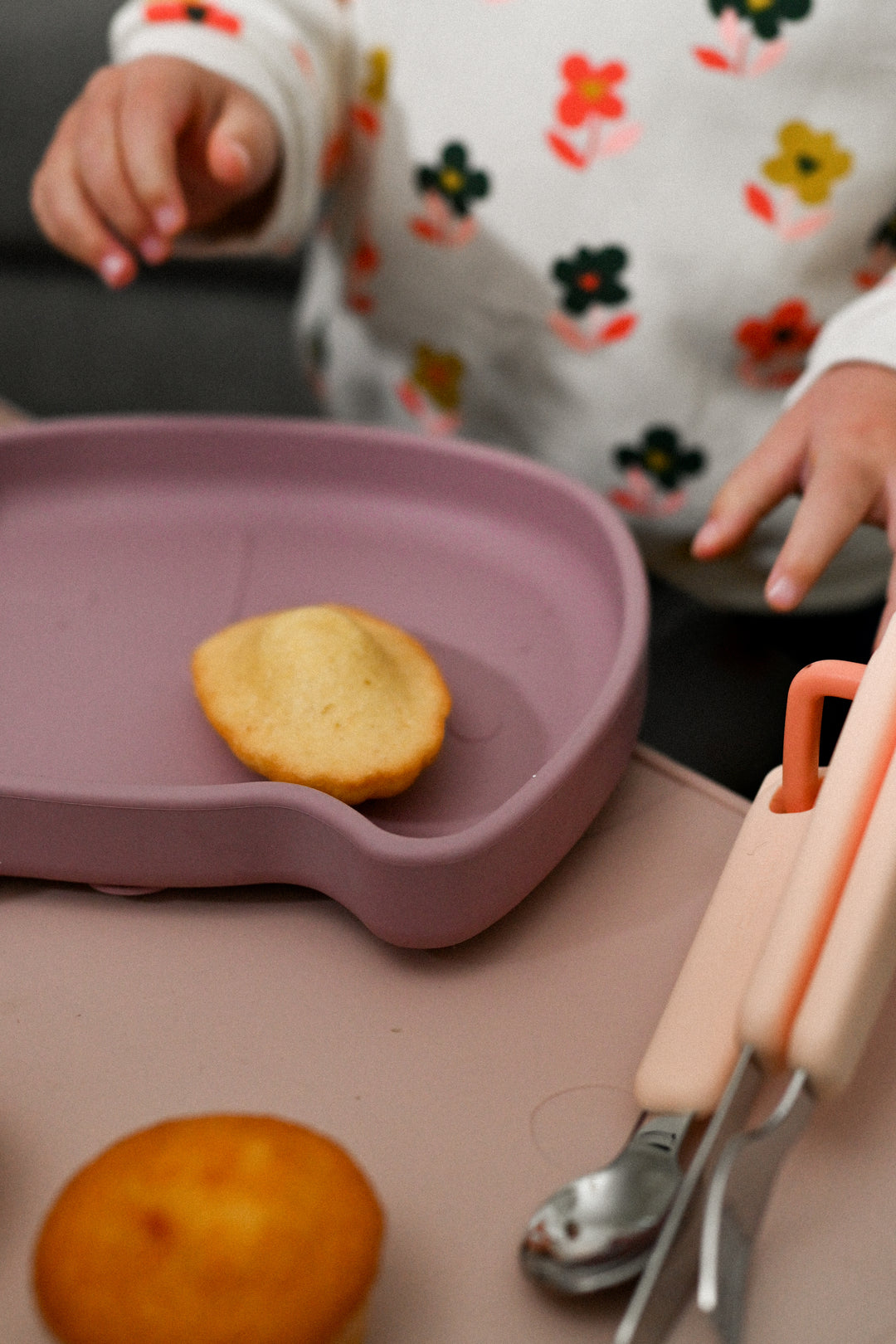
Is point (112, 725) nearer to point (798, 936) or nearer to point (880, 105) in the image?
point (798, 936)

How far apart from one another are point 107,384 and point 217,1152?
4.35ft

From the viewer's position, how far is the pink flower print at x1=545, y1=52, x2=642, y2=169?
2.08ft

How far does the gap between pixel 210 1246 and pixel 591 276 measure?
0.58 meters

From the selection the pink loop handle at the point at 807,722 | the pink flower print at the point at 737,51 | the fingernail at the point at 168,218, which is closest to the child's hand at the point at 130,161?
the fingernail at the point at 168,218

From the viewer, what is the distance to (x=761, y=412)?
2.24 ft

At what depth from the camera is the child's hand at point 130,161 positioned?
524mm

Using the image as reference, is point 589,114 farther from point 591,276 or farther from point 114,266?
point 114,266

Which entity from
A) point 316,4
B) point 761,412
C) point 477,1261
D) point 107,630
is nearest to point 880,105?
point 761,412

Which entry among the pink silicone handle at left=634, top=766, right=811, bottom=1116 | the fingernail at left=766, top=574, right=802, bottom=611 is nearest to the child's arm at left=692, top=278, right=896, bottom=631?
the fingernail at left=766, top=574, right=802, bottom=611

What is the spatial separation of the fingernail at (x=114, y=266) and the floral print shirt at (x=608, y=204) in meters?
0.14

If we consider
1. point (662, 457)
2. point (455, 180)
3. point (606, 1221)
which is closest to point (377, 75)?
point (455, 180)

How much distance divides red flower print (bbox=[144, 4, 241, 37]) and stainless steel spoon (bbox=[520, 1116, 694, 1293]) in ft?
2.01

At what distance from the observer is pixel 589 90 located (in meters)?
0.64

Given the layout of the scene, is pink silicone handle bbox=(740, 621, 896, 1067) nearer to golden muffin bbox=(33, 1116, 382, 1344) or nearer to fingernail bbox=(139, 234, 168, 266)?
golden muffin bbox=(33, 1116, 382, 1344)
